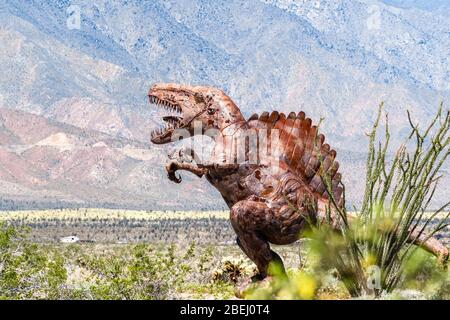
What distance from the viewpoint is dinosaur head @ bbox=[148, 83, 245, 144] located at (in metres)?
13.8

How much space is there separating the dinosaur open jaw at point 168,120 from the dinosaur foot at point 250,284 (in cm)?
257

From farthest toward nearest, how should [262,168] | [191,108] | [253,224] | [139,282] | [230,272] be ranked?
[230,272] < [139,282] < [191,108] < [262,168] < [253,224]

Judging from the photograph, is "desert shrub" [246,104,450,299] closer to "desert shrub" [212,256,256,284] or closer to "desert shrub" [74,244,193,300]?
"desert shrub" [74,244,193,300]

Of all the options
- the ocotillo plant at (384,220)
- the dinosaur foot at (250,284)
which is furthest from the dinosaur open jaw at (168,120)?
the ocotillo plant at (384,220)

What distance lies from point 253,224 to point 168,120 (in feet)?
8.86

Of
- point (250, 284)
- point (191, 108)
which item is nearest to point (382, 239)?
point (250, 284)

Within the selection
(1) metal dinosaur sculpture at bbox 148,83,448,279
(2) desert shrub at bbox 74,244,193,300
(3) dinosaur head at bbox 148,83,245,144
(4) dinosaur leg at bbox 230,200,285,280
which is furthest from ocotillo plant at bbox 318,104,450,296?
(2) desert shrub at bbox 74,244,193,300

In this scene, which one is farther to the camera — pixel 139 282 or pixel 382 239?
pixel 139 282

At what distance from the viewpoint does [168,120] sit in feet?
47.9

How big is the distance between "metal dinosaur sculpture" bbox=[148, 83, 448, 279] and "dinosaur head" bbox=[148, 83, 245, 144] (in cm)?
1

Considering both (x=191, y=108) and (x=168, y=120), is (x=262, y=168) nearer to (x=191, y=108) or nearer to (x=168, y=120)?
(x=191, y=108)
